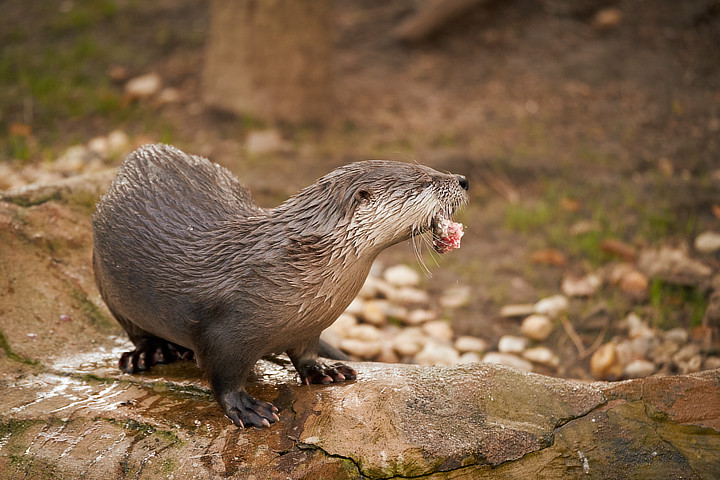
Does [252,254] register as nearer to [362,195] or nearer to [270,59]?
[362,195]

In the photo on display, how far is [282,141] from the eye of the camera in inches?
251

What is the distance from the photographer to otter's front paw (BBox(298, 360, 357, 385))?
2902mm

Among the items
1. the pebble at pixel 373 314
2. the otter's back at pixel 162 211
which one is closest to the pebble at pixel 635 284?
the pebble at pixel 373 314

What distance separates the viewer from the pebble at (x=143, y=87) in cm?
698

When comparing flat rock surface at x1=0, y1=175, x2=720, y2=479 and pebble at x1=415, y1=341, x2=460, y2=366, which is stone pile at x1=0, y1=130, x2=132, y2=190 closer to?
pebble at x1=415, y1=341, x2=460, y2=366

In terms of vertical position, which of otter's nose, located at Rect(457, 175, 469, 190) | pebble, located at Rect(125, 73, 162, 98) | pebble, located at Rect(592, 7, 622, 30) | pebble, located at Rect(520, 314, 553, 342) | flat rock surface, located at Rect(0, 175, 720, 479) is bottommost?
pebble, located at Rect(520, 314, 553, 342)

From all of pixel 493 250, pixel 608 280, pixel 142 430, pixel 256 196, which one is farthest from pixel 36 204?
pixel 608 280

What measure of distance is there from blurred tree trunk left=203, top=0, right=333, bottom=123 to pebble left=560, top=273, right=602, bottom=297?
2.69 meters

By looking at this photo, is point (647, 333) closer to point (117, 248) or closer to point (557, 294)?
point (557, 294)

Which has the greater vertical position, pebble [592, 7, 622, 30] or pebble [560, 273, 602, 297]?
pebble [592, 7, 622, 30]

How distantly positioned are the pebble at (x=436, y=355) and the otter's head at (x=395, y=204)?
1539mm

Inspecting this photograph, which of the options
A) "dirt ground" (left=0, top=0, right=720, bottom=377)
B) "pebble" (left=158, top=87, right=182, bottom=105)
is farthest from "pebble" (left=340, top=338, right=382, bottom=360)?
"pebble" (left=158, top=87, right=182, bottom=105)

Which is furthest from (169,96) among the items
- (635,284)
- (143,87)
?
(635,284)

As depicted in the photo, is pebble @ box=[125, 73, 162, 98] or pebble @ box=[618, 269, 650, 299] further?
pebble @ box=[125, 73, 162, 98]
